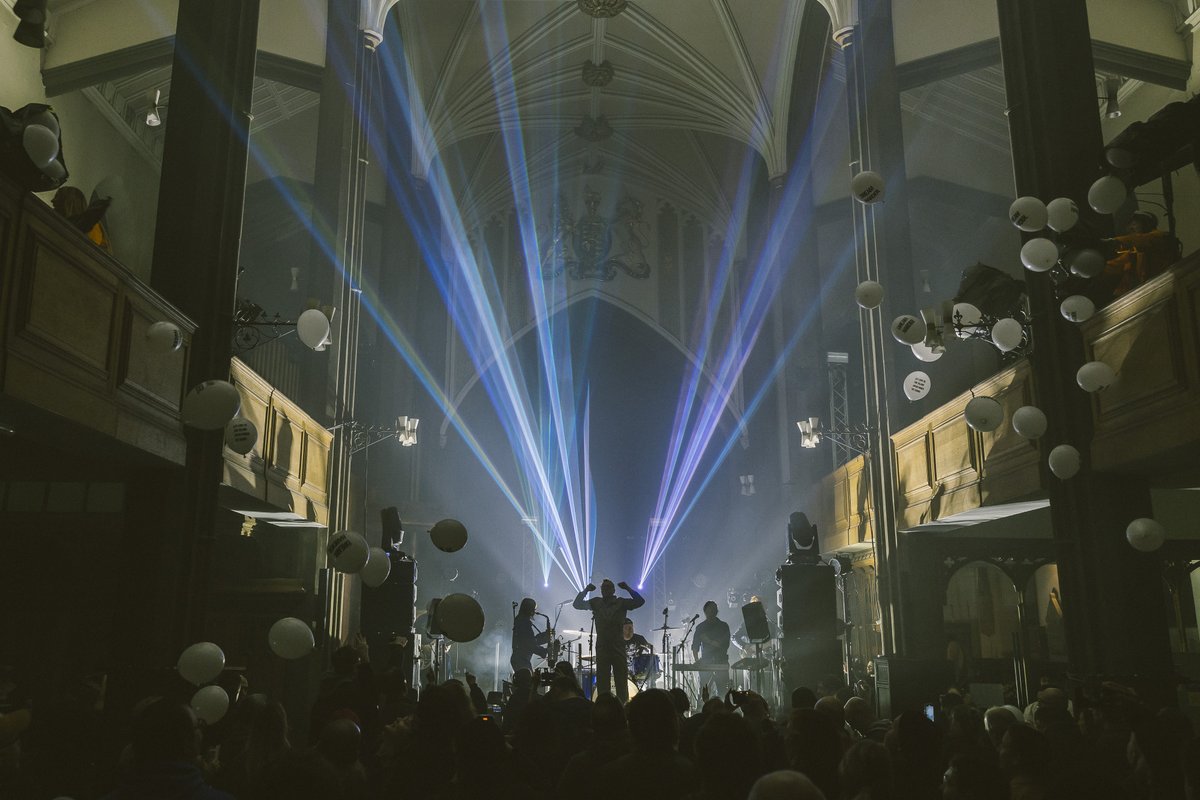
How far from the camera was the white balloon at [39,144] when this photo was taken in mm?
4828

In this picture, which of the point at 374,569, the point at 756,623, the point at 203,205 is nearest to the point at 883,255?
the point at 756,623

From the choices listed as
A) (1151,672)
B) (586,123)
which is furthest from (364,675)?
(586,123)

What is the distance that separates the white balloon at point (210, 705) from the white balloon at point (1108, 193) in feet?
20.0

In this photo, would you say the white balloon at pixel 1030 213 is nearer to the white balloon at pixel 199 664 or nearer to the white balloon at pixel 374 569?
the white balloon at pixel 374 569

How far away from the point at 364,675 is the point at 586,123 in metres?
18.6

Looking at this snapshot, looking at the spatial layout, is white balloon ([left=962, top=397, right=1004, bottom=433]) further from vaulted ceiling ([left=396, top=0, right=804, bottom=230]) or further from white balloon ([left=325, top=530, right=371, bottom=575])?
vaulted ceiling ([left=396, top=0, right=804, bottom=230])

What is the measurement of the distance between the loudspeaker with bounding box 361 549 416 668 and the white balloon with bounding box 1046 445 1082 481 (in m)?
6.85

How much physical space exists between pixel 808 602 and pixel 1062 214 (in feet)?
19.2

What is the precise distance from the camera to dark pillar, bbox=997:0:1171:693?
6852 mm

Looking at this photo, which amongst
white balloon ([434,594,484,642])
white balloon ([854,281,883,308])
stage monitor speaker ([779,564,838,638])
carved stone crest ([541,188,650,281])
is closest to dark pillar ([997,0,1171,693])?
white balloon ([854,281,883,308])

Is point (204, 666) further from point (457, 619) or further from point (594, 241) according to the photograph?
point (594, 241)

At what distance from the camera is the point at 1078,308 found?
7.02 metres

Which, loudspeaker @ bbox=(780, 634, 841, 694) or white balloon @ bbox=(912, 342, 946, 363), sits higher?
white balloon @ bbox=(912, 342, 946, 363)

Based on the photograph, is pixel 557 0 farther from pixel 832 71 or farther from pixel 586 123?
pixel 832 71
